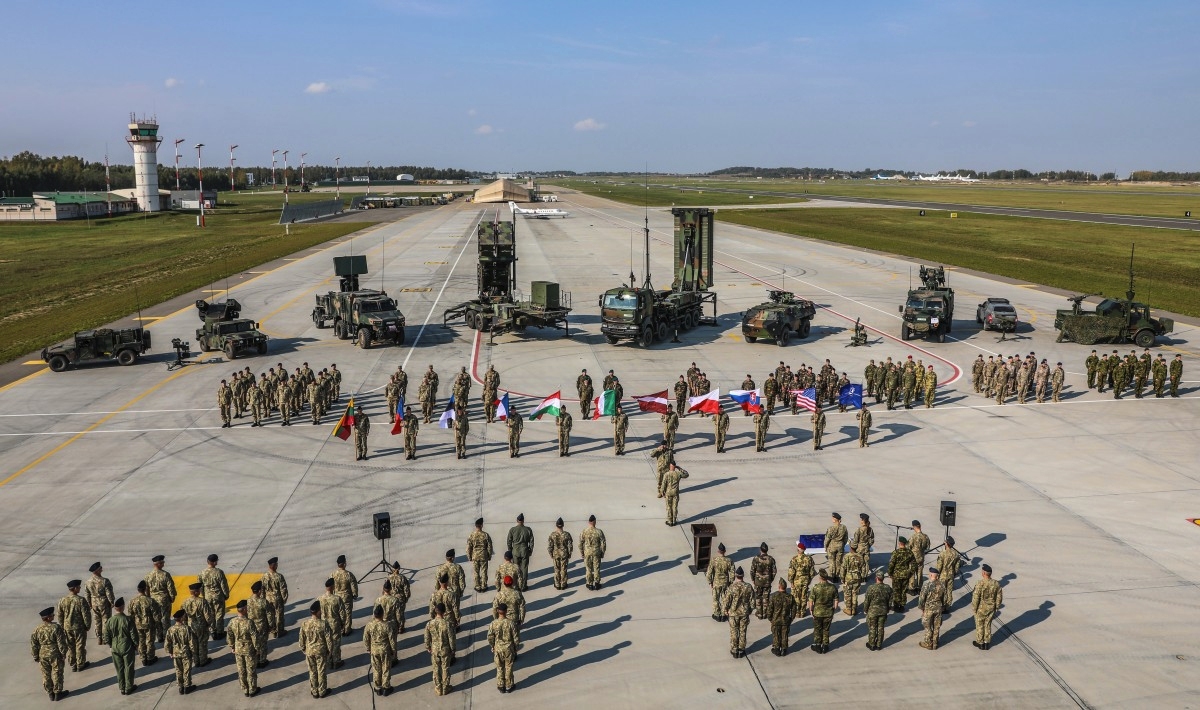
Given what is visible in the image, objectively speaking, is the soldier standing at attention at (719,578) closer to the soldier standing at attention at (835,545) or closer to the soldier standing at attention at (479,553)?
the soldier standing at attention at (835,545)

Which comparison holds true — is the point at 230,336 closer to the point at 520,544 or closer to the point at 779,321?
the point at 779,321

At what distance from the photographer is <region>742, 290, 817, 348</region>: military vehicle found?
108 ft

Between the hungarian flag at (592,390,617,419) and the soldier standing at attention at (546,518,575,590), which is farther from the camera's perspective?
the hungarian flag at (592,390,617,419)

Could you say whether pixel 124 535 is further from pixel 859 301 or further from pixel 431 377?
pixel 859 301

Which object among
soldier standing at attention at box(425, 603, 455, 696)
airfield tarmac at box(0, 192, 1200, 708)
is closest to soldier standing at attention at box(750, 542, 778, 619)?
airfield tarmac at box(0, 192, 1200, 708)

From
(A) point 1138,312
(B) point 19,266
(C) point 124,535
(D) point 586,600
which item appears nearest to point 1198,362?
(A) point 1138,312

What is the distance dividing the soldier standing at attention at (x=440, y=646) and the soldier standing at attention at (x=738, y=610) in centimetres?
395

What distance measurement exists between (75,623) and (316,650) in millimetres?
3669

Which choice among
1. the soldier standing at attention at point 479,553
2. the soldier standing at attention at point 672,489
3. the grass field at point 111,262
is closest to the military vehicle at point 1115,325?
the soldier standing at attention at point 672,489

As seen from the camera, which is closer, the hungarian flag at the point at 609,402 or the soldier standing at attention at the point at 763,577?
the soldier standing at attention at the point at 763,577

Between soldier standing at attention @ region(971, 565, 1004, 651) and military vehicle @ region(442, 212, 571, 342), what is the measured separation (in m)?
23.5

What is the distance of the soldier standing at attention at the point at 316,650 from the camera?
35.9 ft

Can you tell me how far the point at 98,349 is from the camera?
3011 cm

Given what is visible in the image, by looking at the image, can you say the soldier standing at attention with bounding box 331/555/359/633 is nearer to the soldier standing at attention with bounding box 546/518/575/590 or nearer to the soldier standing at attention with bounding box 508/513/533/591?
the soldier standing at attention with bounding box 508/513/533/591
